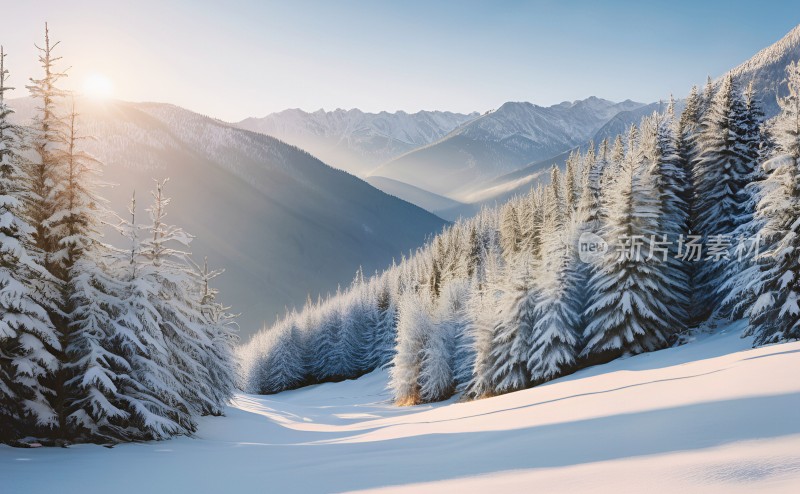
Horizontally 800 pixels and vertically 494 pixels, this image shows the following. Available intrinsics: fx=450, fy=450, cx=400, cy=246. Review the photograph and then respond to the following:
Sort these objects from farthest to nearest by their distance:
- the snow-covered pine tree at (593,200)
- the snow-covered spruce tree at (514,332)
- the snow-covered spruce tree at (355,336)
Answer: the snow-covered spruce tree at (355,336)
the snow-covered pine tree at (593,200)
the snow-covered spruce tree at (514,332)

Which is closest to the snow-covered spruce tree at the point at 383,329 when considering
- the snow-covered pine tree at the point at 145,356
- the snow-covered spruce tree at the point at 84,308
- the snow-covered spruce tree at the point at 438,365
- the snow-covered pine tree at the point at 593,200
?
the snow-covered spruce tree at the point at 438,365

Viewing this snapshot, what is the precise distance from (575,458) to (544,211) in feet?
165

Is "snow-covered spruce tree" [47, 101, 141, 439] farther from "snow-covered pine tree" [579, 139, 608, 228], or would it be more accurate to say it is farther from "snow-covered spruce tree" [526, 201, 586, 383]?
"snow-covered pine tree" [579, 139, 608, 228]

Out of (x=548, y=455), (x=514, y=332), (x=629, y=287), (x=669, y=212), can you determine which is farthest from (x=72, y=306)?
(x=669, y=212)

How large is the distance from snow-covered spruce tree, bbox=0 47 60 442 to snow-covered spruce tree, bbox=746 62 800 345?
25.2 meters

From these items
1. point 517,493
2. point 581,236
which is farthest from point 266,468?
point 581,236

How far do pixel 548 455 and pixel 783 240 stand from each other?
60.0 ft

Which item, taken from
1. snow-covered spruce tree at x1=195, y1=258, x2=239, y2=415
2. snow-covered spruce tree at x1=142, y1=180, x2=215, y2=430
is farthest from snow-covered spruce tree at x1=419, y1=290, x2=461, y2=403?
snow-covered spruce tree at x1=142, y1=180, x2=215, y2=430

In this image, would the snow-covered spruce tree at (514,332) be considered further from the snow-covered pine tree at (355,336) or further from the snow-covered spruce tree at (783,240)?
the snow-covered pine tree at (355,336)

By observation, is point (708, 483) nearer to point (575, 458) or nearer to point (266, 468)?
point (575, 458)

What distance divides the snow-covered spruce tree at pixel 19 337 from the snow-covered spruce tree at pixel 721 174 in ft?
106

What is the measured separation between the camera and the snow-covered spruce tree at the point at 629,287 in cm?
2571

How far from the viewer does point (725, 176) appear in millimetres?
28344

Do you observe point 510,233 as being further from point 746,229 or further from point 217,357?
point 217,357
